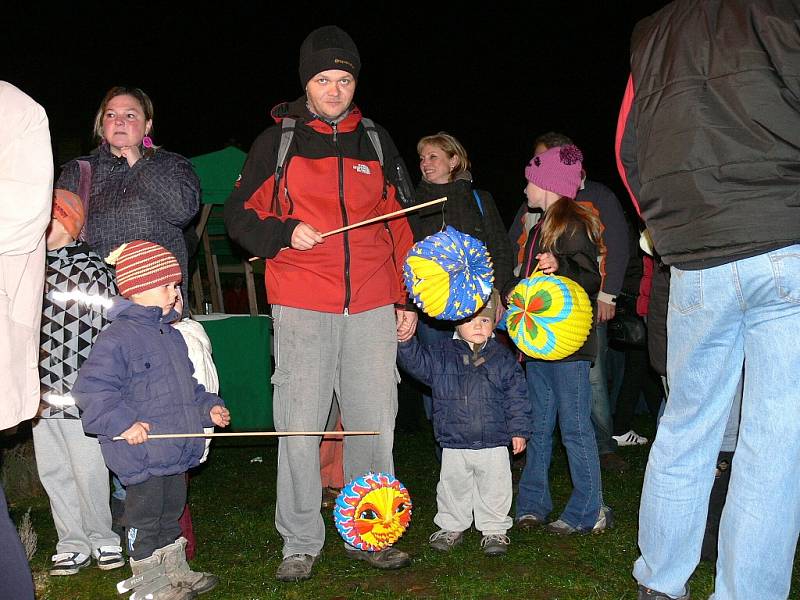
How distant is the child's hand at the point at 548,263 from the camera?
376 cm

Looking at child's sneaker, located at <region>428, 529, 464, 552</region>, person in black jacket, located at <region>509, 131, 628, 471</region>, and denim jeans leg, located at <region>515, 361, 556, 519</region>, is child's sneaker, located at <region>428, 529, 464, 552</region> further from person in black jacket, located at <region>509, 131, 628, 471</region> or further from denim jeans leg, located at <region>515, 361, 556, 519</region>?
person in black jacket, located at <region>509, 131, 628, 471</region>

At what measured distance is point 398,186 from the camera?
3.74 m

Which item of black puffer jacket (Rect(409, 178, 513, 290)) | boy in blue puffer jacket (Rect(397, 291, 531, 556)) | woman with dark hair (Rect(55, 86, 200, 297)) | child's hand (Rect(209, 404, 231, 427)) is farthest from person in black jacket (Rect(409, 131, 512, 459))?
child's hand (Rect(209, 404, 231, 427))

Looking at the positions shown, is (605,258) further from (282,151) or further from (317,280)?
(282,151)

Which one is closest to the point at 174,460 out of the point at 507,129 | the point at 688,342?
the point at 688,342

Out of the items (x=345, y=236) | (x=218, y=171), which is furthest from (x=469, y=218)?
(x=218, y=171)

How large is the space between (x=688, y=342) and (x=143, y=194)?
2.38 m

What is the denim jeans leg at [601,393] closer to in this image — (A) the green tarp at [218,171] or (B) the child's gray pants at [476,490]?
(B) the child's gray pants at [476,490]

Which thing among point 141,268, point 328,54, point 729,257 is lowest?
point 729,257

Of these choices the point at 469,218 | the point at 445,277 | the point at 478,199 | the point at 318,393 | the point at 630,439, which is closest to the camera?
the point at 445,277

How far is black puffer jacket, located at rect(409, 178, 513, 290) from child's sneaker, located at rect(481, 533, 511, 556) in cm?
132

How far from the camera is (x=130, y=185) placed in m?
3.74

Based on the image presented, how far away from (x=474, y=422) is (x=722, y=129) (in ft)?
5.92

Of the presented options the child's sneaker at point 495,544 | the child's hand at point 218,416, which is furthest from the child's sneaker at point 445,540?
the child's hand at point 218,416
